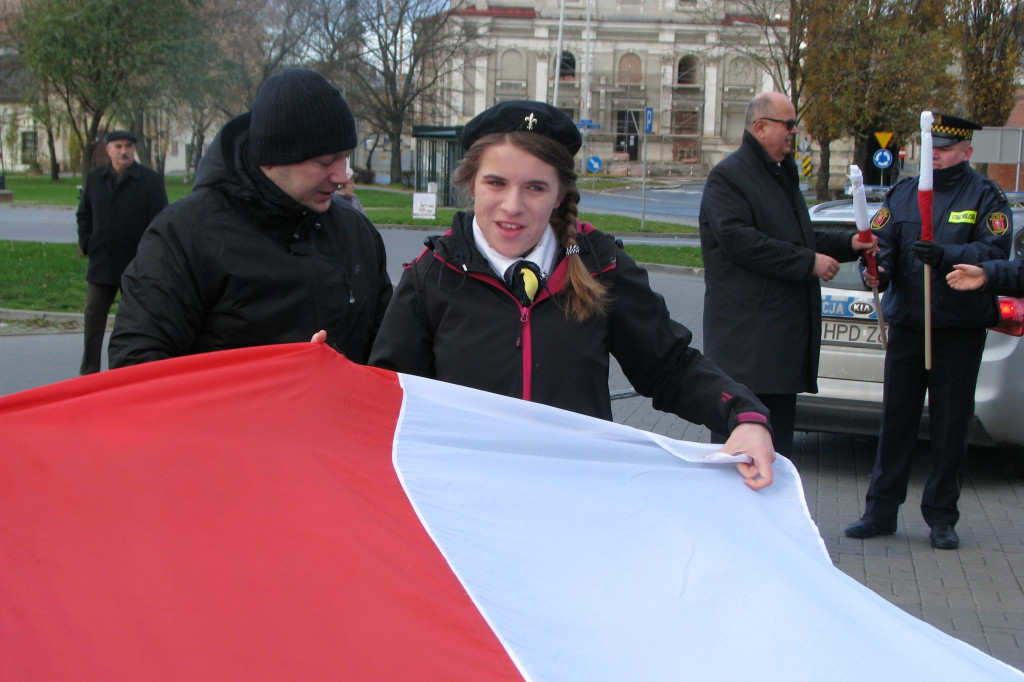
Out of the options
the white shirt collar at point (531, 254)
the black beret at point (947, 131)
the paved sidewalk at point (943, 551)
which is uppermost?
the black beret at point (947, 131)

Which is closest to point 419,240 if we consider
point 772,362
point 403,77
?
point 772,362

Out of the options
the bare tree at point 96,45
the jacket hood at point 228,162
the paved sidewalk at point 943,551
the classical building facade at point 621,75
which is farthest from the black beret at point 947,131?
the classical building facade at point 621,75

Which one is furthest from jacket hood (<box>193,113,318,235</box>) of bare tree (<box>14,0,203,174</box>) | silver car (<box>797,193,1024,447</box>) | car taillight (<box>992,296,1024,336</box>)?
bare tree (<box>14,0,203,174</box>)

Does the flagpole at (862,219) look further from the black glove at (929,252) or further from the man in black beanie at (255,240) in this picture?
the man in black beanie at (255,240)

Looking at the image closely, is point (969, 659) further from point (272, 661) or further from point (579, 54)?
point (579, 54)

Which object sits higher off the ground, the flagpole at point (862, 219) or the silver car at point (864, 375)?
the flagpole at point (862, 219)

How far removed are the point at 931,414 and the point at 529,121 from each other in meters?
4.10

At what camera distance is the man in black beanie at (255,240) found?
2918mm

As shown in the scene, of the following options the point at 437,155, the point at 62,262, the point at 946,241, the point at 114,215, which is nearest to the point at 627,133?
the point at 437,155

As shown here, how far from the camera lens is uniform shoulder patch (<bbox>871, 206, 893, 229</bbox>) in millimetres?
6066

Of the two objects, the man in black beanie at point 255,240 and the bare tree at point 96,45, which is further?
the bare tree at point 96,45

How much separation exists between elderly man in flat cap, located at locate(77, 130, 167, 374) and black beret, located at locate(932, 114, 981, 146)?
21.7ft

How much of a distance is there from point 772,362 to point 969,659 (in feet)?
10.9

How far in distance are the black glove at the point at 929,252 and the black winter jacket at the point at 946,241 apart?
8 centimetres
